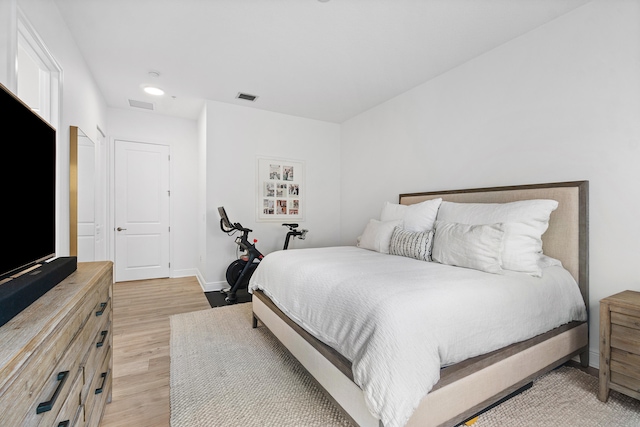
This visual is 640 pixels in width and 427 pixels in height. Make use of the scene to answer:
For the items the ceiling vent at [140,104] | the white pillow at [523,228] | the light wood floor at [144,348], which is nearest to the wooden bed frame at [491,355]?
the white pillow at [523,228]

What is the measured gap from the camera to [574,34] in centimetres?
219

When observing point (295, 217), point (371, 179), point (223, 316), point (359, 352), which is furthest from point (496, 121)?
point (223, 316)

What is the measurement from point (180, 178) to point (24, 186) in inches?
155

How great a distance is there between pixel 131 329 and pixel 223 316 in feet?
2.74

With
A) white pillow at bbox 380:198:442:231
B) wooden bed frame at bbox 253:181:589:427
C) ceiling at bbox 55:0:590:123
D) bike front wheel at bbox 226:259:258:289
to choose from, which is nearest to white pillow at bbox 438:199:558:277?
wooden bed frame at bbox 253:181:589:427

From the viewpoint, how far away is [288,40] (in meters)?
2.62

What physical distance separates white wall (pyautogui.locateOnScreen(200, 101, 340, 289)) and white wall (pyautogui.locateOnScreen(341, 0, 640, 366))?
5.79ft

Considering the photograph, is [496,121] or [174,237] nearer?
[496,121]

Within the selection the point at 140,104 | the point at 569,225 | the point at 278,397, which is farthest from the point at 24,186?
the point at 140,104

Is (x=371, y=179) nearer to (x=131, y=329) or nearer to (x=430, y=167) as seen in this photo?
(x=430, y=167)

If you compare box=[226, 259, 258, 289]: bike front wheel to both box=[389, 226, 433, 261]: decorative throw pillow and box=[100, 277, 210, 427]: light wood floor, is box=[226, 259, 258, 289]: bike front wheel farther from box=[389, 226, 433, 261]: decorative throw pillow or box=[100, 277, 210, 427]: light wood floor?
box=[389, 226, 433, 261]: decorative throw pillow

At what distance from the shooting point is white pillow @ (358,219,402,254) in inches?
112

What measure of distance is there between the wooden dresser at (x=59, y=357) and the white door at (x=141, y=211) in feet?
11.5

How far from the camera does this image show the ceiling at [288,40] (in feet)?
7.20
